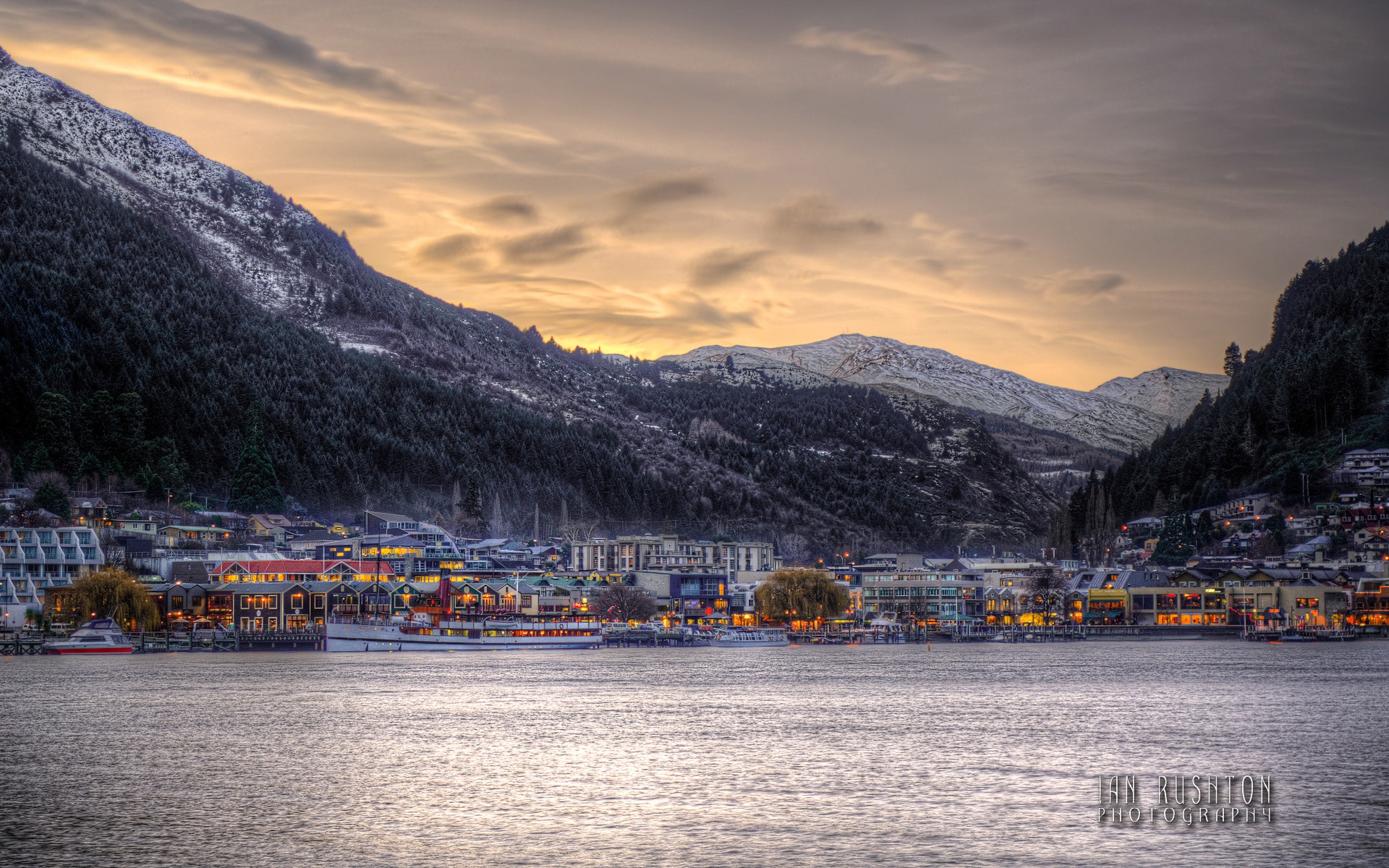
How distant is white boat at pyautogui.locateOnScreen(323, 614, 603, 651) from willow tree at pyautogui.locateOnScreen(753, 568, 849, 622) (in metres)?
27.3

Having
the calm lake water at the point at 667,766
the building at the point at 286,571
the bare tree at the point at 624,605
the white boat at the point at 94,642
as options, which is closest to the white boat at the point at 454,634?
the building at the point at 286,571

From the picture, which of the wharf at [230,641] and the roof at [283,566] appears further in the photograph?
the roof at [283,566]

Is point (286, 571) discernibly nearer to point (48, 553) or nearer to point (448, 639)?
point (48, 553)

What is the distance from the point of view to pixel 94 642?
5059 inches

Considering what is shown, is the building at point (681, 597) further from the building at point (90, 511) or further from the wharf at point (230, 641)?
the building at point (90, 511)

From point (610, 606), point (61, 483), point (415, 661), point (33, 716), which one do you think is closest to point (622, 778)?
point (33, 716)

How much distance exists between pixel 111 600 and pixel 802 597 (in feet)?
267

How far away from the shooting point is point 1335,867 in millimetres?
34688

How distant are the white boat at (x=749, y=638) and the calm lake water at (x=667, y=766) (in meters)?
60.9

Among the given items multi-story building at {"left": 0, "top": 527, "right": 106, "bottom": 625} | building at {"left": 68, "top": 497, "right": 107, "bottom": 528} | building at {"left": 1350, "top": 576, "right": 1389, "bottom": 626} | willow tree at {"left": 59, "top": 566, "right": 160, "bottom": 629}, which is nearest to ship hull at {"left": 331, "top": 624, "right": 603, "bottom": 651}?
willow tree at {"left": 59, "top": 566, "right": 160, "bottom": 629}

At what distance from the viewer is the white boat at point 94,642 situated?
128 metres

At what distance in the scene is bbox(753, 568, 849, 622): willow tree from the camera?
178875mm

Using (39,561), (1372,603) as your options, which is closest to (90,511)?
(39,561)

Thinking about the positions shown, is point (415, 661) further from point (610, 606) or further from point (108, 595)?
point (610, 606)
